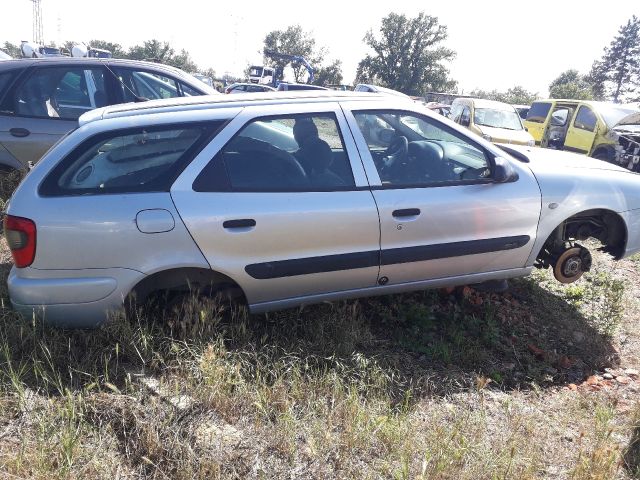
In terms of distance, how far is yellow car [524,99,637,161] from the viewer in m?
11.4

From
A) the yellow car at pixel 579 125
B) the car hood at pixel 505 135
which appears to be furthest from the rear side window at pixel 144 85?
the yellow car at pixel 579 125

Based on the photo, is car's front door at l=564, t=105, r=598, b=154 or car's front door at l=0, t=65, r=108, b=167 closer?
car's front door at l=0, t=65, r=108, b=167

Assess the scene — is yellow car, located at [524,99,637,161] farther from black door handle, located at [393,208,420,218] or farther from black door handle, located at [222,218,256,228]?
black door handle, located at [222,218,256,228]

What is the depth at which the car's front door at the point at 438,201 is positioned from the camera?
10.5 feet

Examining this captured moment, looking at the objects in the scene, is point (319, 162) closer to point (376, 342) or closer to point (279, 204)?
point (279, 204)

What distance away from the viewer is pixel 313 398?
255cm

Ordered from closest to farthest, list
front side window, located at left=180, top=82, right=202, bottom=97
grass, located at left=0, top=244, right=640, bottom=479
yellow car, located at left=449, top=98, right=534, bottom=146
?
grass, located at left=0, top=244, right=640, bottom=479, front side window, located at left=180, top=82, right=202, bottom=97, yellow car, located at left=449, top=98, right=534, bottom=146

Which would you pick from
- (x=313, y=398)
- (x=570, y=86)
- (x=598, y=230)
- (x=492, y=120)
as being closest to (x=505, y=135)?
(x=492, y=120)

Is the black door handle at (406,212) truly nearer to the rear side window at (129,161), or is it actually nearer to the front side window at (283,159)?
the front side window at (283,159)

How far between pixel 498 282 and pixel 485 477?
2028mm

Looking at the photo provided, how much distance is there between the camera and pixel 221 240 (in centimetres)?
285

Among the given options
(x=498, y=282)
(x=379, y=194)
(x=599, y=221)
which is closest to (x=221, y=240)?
(x=379, y=194)

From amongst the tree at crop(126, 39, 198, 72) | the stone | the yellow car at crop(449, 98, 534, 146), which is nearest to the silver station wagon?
the stone

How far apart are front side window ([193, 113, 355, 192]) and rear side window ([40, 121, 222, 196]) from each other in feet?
0.62
